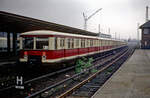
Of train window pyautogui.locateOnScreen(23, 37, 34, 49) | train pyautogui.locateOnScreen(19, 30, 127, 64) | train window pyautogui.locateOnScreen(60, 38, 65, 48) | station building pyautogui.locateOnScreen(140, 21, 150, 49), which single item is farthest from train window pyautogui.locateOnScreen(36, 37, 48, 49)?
station building pyautogui.locateOnScreen(140, 21, 150, 49)

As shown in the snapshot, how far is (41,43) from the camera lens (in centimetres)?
1275

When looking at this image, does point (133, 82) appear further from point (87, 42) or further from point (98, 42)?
point (98, 42)

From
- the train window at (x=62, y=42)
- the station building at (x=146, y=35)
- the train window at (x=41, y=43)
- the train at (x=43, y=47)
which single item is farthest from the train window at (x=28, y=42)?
the station building at (x=146, y=35)

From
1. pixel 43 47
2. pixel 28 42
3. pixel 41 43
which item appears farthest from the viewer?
pixel 28 42

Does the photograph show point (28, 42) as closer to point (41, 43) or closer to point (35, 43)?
point (35, 43)

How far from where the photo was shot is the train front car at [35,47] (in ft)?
41.0

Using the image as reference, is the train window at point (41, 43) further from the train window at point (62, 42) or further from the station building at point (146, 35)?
the station building at point (146, 35)

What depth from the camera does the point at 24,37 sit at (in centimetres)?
1315

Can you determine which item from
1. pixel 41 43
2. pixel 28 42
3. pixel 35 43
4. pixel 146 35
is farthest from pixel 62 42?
pixel 146 35

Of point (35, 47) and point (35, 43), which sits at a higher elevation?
point (35, 43)

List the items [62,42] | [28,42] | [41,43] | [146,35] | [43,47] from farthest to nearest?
[146,35] < [62,42] < [28,42] < [41,43] < [43,47]

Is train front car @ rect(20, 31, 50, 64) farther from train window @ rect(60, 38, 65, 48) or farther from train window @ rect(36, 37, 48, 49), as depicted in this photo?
train window @ rect(60, 38, 65, 48)

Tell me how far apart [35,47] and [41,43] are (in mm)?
450

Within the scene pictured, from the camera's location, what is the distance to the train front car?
12.5 metres
